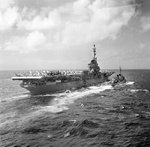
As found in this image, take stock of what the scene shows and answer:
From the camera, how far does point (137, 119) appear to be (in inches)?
931

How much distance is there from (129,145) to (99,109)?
524 inches

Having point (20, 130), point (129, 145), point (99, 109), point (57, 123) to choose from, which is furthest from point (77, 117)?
point (129, 145)

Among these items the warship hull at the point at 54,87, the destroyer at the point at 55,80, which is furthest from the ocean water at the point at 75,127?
the destroyer at the point at 55,80

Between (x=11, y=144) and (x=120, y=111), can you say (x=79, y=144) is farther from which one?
(x=120, y=111)

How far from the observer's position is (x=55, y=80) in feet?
163

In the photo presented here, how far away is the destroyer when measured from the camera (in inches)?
1791

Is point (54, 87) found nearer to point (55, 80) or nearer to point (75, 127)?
point (55, 80)

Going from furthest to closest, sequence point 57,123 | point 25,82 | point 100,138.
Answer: point 25,82 → point 57,123 → point 100,138

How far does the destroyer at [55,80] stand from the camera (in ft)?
149

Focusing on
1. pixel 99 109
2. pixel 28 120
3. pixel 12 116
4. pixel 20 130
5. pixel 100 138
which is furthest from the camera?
pixel 99 109

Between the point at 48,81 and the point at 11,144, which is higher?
the point at 48,81

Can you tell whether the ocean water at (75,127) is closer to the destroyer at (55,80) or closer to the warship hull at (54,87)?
the warship hull at (54,87)

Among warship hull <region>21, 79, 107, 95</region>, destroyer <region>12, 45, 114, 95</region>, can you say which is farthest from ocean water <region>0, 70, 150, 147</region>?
destroyer <region>12, 45, 114, 95</region>

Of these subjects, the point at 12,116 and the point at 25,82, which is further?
the point at 25,82
